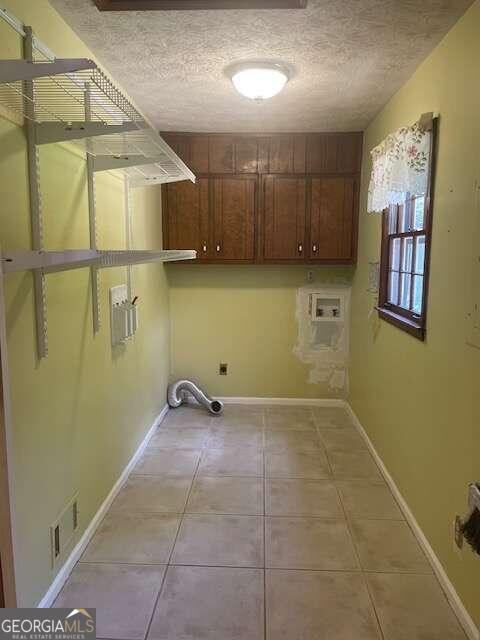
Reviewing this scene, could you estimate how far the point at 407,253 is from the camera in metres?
2.61

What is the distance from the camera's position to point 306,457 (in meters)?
3.02

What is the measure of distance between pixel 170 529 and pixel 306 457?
3.83 ft

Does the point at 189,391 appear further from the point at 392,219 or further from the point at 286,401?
the point at 392,219

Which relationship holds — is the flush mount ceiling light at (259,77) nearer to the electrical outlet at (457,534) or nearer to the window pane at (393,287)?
the window pane at (393,287)

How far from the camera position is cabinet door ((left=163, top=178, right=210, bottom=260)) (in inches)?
146

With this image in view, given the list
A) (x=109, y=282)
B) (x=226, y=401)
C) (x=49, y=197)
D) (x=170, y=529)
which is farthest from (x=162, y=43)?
(x=226, y=401)

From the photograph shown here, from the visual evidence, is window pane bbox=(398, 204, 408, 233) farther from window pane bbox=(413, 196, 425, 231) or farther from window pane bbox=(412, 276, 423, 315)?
window pane bbox=(412, 276, 423, 315)

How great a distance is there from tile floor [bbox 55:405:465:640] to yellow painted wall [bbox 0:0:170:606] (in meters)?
0.23

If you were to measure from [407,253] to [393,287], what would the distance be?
31 centimetres

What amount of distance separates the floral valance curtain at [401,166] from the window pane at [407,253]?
260mm

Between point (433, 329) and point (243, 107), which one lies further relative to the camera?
point (243, 107)

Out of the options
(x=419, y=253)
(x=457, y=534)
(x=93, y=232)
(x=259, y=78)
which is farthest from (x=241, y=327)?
(x=457, y=534)

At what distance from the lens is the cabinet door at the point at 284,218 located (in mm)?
3670

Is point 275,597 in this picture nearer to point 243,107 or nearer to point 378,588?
point 378,588
